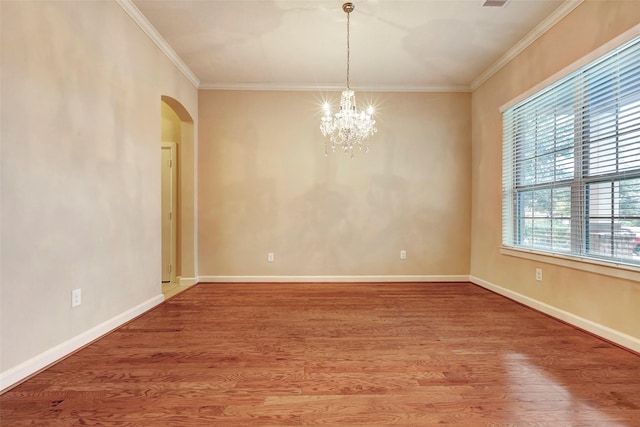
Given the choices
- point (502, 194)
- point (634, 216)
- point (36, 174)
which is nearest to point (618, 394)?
point (634, 216)

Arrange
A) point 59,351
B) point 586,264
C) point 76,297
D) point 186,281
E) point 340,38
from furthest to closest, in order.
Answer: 1. point 186,281
2. point 340,38
3. point 586,264
4. point 76,297
5. point 59,351

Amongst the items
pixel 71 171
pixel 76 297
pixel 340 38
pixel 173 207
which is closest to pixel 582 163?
pixel 340 38

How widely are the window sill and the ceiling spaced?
2176mm

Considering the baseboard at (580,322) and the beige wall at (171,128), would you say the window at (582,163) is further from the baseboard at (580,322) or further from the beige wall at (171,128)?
the beige wall at (171,128)

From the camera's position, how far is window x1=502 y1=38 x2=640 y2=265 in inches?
86.0

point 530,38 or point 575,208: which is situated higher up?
point 530,38

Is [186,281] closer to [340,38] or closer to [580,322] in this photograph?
[340,38]

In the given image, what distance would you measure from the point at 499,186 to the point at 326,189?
222 centimetres

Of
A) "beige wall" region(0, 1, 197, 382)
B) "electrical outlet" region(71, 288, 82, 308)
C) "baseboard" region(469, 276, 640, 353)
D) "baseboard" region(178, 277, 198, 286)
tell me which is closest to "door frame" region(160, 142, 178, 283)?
"baseboard" region(178, 277, 198, 286)

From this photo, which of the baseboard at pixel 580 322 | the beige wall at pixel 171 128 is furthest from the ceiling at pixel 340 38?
the baseboard at pixel 580 322

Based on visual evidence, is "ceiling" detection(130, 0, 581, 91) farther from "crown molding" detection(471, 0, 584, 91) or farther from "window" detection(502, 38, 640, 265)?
"window" detection(502, 38, 640, 265)

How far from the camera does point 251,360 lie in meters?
2.00

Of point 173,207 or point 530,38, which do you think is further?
point 173,207

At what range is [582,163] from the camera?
2.59m
